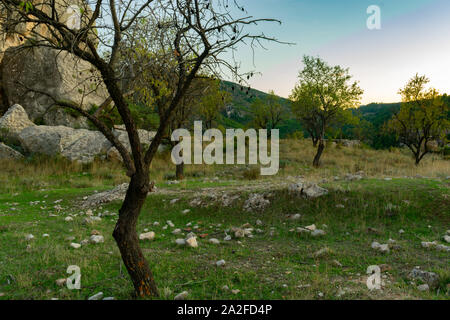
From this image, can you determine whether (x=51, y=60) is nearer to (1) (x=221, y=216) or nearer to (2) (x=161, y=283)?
(1) (x=221, y=216)

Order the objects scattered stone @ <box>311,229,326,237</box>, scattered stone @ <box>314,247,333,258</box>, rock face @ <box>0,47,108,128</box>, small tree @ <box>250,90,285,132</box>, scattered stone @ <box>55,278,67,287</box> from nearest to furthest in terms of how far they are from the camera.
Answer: scattered stone @ <box>55,278,67,287</box>, scattered stone @ <box>314,247,333,258</box>, scattered stone @ <box>311,229,326,237</box>, rock face @ <box>0,47,108,128</box>, small tree @ <box>250,90,285,132</box>

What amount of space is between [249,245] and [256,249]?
294 millimetres

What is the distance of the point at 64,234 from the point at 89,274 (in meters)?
2.78

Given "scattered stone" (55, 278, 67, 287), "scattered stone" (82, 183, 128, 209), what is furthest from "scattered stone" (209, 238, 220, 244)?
"scattered stone" (82, 183, 128, 209)

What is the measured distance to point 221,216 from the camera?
8391 millimetres

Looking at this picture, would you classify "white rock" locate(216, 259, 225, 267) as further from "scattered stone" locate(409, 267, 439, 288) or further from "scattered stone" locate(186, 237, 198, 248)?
"scattered stone" locate(409, 267, 439, 288)

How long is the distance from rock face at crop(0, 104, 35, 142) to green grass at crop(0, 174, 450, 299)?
13.1 meters

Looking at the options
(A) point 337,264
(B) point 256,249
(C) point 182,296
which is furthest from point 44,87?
(A) point 337,264

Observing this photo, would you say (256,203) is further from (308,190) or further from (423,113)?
(423,113)

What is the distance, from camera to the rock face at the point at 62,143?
19.2 meters

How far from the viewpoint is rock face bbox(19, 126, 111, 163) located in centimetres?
1916

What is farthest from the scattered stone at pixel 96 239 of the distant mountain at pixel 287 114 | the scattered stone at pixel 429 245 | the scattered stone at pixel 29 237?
the scattered stone at pixel 429 245

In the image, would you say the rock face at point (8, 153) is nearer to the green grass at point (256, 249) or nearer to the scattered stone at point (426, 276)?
the green grass at point (256, 249)

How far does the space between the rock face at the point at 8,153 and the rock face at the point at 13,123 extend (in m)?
1.95
